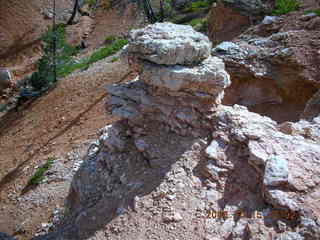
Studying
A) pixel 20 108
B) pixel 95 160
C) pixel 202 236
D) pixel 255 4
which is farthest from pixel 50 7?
pixel 202 236

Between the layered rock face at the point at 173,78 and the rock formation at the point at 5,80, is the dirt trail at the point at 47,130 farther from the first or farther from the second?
the rock formation at the point at 5,80

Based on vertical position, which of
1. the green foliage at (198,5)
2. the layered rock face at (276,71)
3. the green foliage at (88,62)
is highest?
the layered rock face at (276,71)

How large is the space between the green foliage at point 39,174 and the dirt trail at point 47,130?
0.41m

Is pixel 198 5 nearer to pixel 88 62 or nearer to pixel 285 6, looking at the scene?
pixel 88 62

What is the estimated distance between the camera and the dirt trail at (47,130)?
948 centimetres

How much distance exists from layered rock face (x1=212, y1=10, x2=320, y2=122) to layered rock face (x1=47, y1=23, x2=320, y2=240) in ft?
15.6

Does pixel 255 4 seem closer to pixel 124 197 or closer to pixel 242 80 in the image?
pixel 242 80

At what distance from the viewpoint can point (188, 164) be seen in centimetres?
612

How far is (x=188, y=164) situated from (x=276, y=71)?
22.2ft

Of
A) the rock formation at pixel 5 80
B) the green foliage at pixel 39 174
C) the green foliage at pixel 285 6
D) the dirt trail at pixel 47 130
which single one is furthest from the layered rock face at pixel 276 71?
the rock formation at pixel 5 80

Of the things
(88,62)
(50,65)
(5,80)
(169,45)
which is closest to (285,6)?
(88,62)

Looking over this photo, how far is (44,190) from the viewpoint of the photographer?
9.43m
